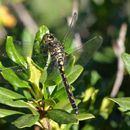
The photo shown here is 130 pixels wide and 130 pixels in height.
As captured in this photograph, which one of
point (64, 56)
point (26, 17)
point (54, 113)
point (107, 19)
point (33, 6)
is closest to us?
point (54, 113)

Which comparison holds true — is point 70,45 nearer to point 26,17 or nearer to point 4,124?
point 4,124

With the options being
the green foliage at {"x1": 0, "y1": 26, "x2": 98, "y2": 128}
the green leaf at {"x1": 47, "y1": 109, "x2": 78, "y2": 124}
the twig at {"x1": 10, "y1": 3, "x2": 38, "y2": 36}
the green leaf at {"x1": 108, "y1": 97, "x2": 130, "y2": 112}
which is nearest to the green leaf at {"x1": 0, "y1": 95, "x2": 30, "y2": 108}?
the green foliage at {"x1": 0, "y1": 26, "x2": 98, "y2": 128}

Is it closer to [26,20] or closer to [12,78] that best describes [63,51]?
[12,78]

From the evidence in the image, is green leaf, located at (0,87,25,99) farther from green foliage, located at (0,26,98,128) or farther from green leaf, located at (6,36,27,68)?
green leaf, located at (6,36,27,68)

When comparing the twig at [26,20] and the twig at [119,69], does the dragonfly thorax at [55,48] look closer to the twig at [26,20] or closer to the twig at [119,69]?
the twig at [119,69]

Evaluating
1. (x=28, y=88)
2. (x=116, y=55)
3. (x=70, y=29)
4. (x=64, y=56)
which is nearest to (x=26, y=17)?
(x=116, y=55)

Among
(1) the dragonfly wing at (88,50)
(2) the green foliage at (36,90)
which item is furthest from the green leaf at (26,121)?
(1) the dragonfly wing at (88,50)
